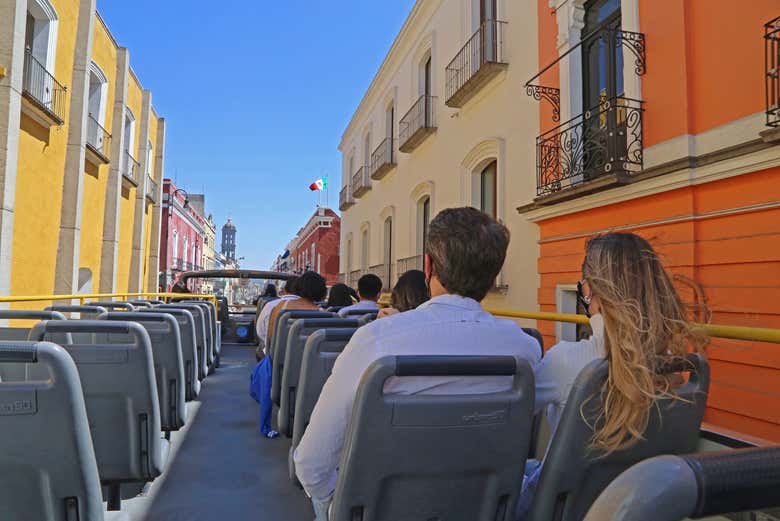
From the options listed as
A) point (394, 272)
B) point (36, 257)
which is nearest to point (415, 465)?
point (36, 257)

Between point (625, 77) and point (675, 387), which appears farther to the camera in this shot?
point (625, 77)

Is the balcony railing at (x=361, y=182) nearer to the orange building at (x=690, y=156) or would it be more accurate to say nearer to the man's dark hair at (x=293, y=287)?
the orange building at (x=690, y=156)

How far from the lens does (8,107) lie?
796 centimetres

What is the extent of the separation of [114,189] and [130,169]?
2.14m

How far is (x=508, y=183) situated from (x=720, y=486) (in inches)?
330

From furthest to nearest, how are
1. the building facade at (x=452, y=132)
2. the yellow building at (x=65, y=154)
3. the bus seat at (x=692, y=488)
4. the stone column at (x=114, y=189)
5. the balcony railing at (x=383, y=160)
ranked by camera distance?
the balcony railing at (x=383, y=160) < the stone column at (x=114, y=189) < the building facade at (x=452, y=132) < the yellow building at (x=65, y=154) < the bus seat at (x=692, y=488)

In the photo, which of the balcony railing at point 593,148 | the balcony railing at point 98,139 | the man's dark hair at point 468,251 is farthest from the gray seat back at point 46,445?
the balcony railing at point 98,139

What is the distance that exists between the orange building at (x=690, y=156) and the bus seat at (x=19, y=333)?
12.1ft

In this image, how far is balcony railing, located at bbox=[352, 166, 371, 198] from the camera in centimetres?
1786

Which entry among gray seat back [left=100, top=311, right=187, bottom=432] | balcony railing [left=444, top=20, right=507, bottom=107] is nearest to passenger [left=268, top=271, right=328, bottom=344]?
gray seat back [left=100, top=311, right=187, bottom=432]

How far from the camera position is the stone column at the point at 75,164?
10664mm

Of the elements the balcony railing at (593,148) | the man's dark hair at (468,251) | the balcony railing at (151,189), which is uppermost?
the balcony railing at (151,189)

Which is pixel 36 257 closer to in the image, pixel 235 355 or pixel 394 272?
pixel 235 355

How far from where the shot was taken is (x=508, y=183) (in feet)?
28.0
